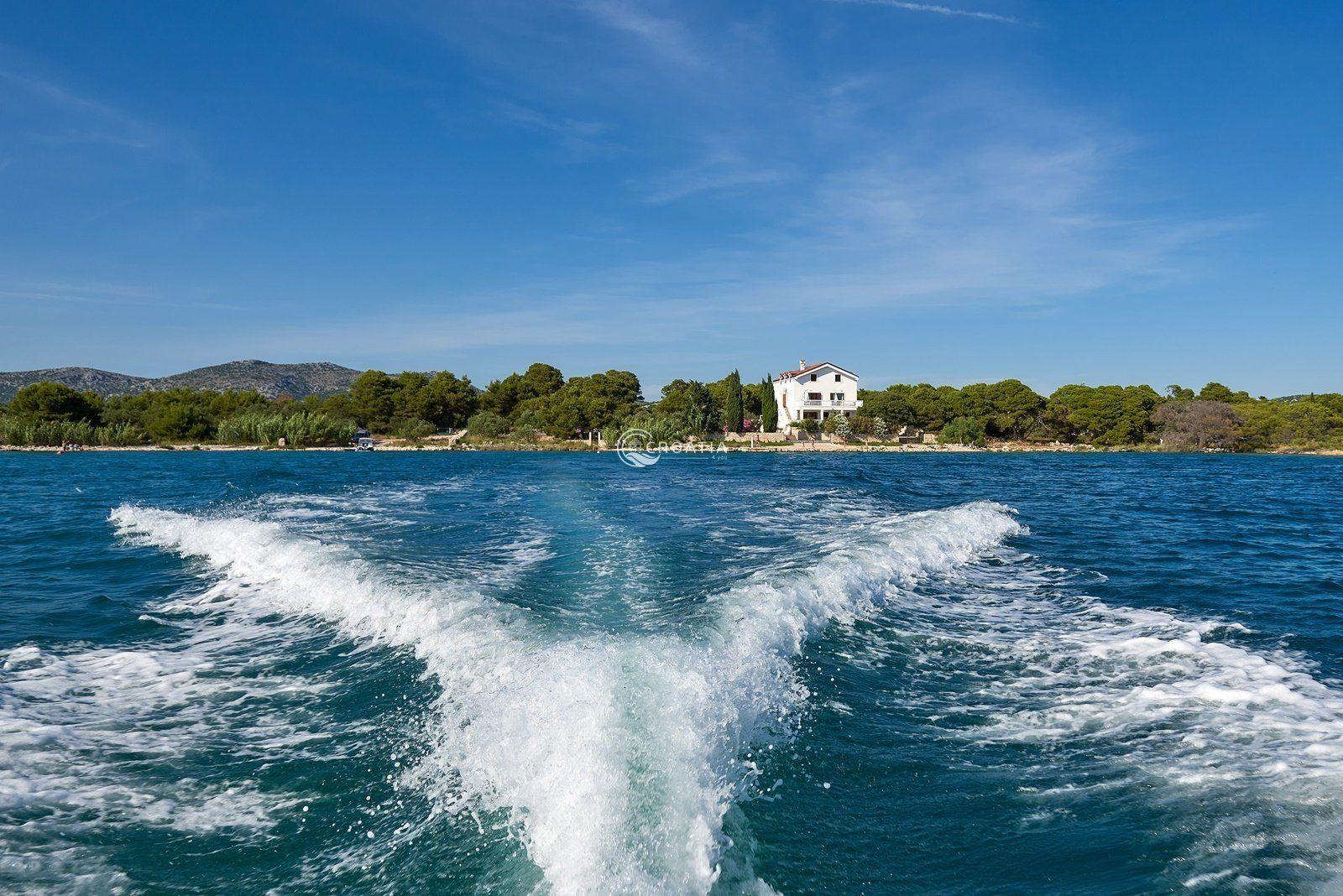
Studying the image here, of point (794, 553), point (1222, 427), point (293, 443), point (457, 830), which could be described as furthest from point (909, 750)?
point (1222, 427)

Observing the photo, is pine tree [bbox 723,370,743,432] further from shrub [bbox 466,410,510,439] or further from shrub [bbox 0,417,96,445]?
shrub [bbox 0,417,96,445]

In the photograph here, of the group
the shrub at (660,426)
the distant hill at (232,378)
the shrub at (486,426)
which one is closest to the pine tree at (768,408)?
the shrub at (660,426)

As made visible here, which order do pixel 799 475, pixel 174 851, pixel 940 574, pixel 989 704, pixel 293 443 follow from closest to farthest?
pixel 174 851, pixel 989 704, pixel 940 574, pixel 799 475, pixel 293 443

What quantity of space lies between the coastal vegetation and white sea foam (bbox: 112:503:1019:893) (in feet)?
152

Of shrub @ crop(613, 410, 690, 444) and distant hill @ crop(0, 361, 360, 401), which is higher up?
distant hill @ crop(0, 361, 360, 401)

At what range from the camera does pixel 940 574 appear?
33.6 ft

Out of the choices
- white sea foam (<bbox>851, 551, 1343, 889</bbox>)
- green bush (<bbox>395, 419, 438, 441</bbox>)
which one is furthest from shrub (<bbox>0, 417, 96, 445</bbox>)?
white sea foam (<bbox>851, 551, 1343, 889</bbox>)

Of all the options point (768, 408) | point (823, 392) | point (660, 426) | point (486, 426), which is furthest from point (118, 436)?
point (823, 392)

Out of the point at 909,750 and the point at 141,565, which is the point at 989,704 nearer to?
the point at 909,750

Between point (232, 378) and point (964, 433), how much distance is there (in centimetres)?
13702

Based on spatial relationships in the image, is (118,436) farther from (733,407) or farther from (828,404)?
(828,404)

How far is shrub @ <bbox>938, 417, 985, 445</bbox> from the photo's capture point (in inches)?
2415

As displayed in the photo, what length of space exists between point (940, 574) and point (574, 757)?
25.8 ft

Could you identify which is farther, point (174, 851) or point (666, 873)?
point (174, 851)
